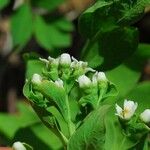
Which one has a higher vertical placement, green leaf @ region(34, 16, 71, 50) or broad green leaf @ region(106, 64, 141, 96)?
broad green leaf @ region(106, 64, 141, 96)

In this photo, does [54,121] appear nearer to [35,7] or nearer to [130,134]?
[130,134]

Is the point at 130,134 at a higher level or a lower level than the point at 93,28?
lower

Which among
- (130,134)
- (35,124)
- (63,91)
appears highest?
(63,91)

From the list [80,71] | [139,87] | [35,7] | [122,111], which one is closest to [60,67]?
[80,71]

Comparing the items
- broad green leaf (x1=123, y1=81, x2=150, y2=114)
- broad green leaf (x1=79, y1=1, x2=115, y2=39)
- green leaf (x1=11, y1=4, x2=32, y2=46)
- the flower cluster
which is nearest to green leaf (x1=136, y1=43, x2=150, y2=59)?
broad green leaf (x1=123, y1=81, x2=150, y2=114)

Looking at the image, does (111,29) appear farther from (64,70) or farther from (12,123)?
(12,123)

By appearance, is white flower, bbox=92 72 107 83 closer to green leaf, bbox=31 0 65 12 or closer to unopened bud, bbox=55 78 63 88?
unopened bud, bbox=55 78 63 88

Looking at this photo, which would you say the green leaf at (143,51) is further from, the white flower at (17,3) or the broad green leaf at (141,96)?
the white flower at (17,3)
